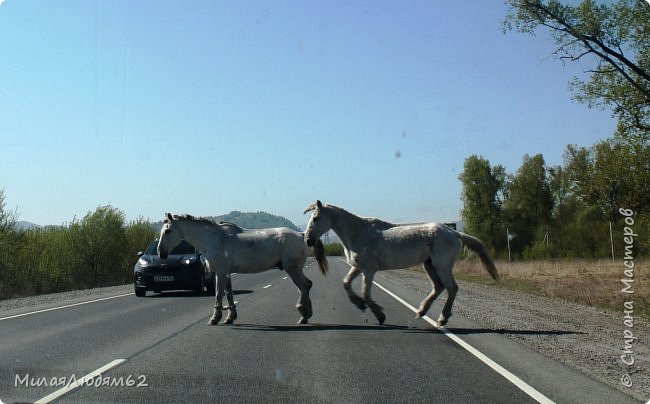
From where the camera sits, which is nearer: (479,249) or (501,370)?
(501,370)

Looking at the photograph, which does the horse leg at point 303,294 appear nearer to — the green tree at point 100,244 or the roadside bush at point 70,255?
the roadside bush at point 70,255

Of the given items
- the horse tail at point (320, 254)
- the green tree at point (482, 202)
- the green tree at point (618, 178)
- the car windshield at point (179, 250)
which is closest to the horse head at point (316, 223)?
the horse tail at point (320, 254)

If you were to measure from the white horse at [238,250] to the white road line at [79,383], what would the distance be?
146 inches

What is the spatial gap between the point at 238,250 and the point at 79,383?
5.12 m

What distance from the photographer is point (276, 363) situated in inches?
302

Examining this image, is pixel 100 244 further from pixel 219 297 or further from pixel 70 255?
pixel 219 297

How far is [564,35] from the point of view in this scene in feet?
67.5

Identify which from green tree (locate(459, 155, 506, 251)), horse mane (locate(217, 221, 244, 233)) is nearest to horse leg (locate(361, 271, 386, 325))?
horse mane (locate(217, 221, 244, 233))

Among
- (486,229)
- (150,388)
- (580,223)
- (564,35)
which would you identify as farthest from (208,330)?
(486,229)

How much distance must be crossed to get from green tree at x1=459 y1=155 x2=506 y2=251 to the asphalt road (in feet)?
207

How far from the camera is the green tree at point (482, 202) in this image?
73.5 meters

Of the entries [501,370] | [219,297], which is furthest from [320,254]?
[501,370]

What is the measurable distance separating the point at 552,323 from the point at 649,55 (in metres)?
11.7

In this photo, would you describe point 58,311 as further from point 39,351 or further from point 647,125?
point 647,125
